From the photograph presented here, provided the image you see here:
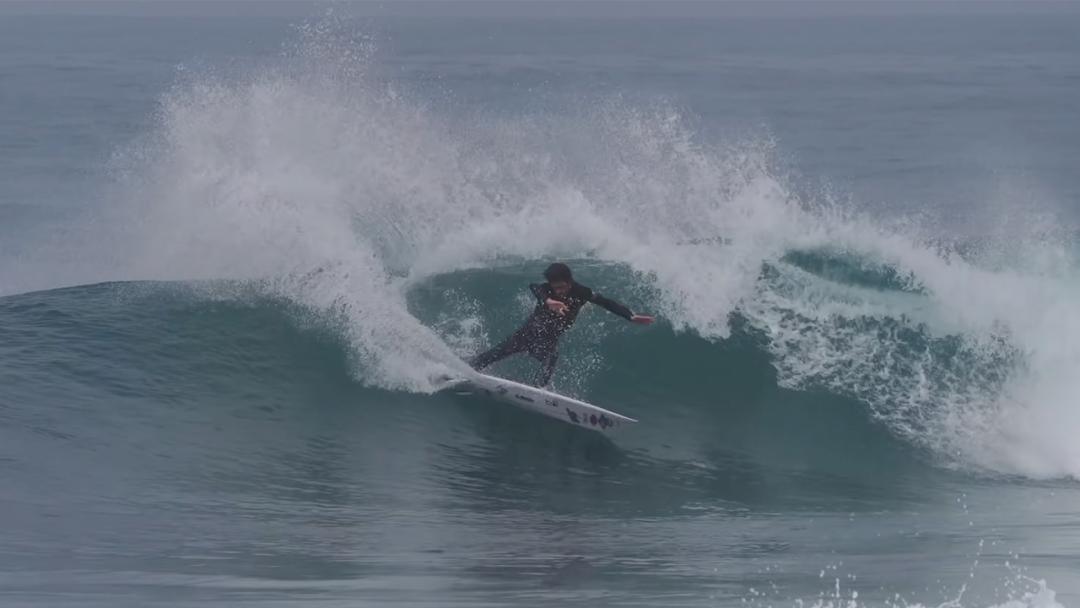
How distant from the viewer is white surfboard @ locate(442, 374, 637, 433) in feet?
34.8

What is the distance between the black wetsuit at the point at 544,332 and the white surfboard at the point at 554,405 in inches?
10.5

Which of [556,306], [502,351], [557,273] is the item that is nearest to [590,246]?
[502,351]

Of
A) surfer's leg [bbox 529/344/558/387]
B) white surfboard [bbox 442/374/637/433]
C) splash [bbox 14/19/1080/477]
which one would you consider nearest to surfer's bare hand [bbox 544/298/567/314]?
surfer's leg [bbox 529/344/558/387]

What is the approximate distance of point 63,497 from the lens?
865 centimetres

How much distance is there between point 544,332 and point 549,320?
0.13 m

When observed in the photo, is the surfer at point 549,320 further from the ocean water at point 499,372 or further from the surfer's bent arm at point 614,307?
the ocean water at point 499,372

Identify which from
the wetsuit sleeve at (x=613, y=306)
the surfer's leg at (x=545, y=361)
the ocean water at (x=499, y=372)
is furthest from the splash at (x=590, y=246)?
the wetsuit sleeve at (x=613, y=306)

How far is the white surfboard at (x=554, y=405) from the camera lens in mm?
10602

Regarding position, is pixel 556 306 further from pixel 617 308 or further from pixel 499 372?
pixel 499 372

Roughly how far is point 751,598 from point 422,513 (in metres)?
2.77

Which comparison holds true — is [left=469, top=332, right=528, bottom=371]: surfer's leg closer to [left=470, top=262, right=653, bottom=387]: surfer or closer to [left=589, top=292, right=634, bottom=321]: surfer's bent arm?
[left=470, top=262, right=653, bottom=387]: surfer

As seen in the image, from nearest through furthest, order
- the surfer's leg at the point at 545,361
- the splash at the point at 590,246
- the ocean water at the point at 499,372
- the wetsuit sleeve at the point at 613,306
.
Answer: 1. the ocean water at the point at 499,372
2. the wetsuit sleeve at the point at 613,306
3. the surfer's leg at the point at 545,361
4. the splash at the point at 590,246

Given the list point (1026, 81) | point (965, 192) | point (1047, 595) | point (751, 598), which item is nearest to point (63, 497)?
point (751, 598)

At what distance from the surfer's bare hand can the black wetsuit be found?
0.9 inches
